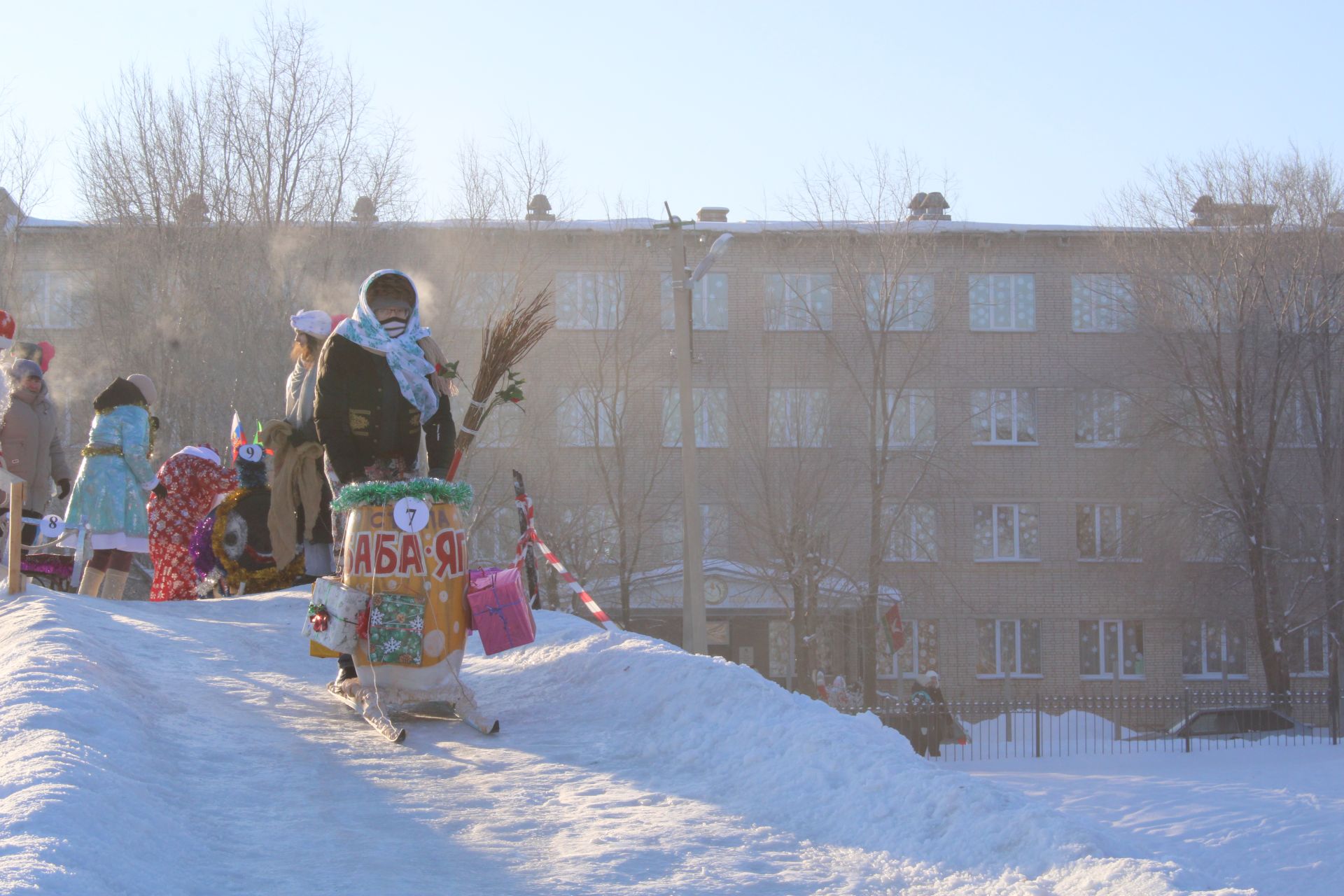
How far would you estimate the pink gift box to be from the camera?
7.49 meters

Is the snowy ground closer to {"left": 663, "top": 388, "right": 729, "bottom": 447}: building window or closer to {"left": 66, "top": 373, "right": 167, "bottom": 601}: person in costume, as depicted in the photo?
{"left": 66, "top": 373, "right": 167, "bottom": 601}: person in costume

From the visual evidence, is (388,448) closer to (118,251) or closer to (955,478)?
(118,251)

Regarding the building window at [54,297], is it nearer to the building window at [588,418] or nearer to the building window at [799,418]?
the building window at [588,418]

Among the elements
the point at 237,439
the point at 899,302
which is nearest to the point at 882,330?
the point at 899,302

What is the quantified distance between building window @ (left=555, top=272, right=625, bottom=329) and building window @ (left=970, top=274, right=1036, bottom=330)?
36.5 ft

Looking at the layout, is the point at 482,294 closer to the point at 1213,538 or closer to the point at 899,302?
the point at 899,302

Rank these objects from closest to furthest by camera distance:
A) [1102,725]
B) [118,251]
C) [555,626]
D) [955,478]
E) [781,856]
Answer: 1. [781,856]
2. [555,626]
3. [1102,725]
4. [118,251]
5. [955,478]

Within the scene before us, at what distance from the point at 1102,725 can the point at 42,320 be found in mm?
25379

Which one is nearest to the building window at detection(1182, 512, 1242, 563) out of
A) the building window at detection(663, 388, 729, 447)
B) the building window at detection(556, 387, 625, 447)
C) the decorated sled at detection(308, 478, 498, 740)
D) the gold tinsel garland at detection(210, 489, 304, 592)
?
the building window at detection(663, 388, 729, 447)

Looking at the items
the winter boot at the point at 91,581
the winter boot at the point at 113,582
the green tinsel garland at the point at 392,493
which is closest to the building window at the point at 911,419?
the winter boot at the point at 113,582

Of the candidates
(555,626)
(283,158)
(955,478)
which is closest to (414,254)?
(283,158)

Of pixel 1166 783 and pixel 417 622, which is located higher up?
pixel 417 622

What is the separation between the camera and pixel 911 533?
124ft

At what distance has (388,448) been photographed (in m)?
7.61
